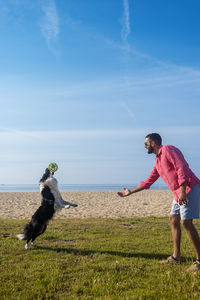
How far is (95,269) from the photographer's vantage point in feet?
19.3

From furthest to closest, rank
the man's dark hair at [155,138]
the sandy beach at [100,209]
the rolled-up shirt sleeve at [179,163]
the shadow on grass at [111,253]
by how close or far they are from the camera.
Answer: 1. the sandy beach at [100,209]
2. the shadow on grass at [111,253]
3. the man's dark hair at [155,138]
4. the rolled-up shirt sleeve at [179,163]

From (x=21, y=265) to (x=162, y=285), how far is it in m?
3.11

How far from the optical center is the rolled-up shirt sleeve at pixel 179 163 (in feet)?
18.0

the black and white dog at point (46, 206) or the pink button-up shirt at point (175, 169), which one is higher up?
the pink button-up shirt at point (175, 169)

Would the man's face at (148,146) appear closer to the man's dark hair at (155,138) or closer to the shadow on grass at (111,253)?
the man's dark hair at (155,138)

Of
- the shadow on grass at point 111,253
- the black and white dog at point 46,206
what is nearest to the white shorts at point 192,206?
the shadow on grass at point 111,253

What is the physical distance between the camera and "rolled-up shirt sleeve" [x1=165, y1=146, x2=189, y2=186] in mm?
5496

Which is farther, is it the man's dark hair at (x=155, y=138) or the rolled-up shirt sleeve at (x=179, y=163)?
the man's dark hair at (x=155, y=138)

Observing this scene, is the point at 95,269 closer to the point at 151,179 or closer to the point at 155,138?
the point at 151,179

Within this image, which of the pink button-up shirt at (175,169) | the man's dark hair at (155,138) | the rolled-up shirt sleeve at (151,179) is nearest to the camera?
the pink button-up shirt at (175,169)

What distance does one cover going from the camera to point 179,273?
544 centimetres

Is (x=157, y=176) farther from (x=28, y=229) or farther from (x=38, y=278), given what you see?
(x=28, y=229)

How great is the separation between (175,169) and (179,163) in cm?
16

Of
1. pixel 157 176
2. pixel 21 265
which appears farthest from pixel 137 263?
pixel 21 265
